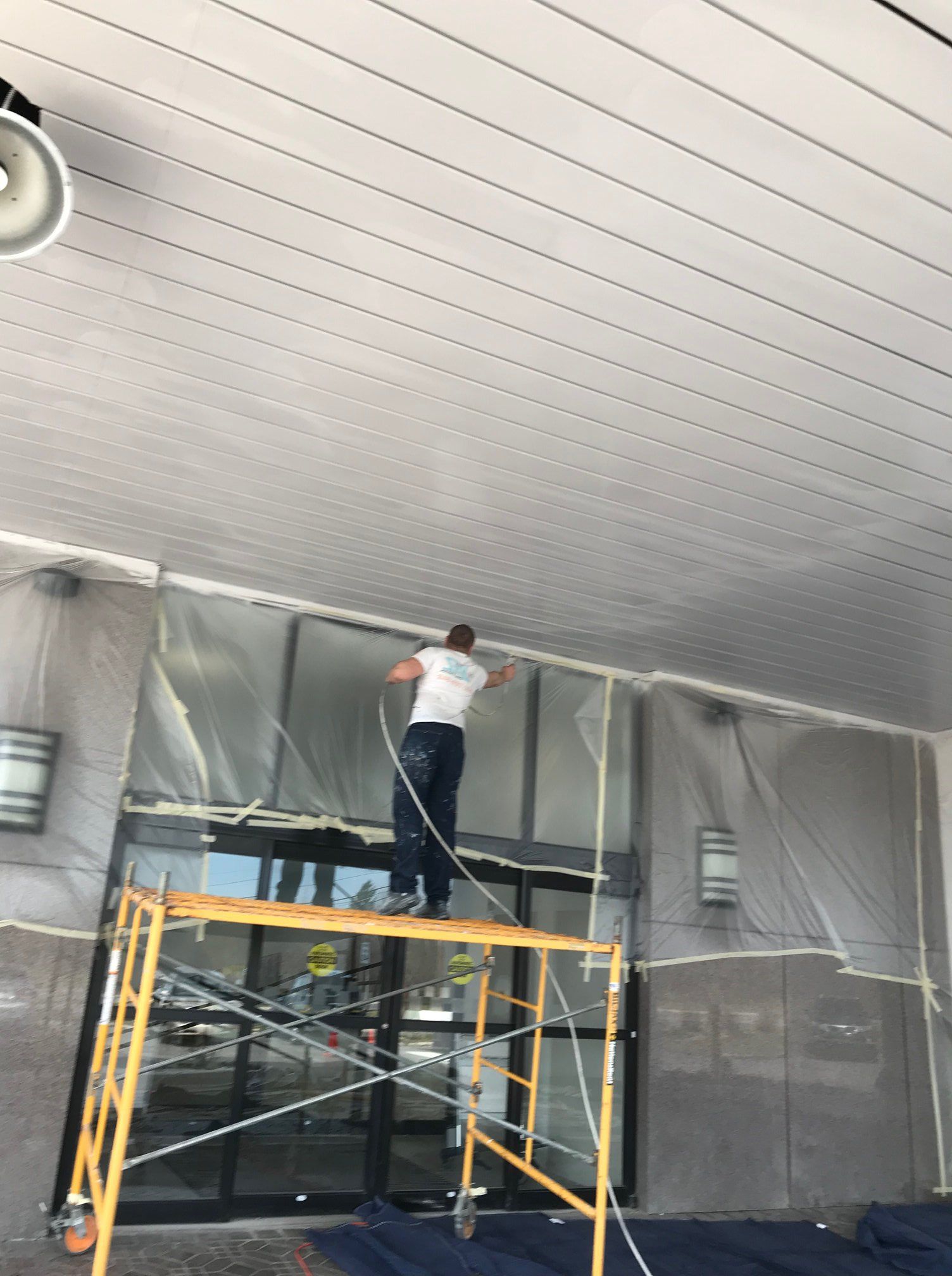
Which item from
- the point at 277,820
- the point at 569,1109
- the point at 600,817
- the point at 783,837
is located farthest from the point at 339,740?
the point at 783,837

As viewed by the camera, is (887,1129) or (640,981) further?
(887,1129)

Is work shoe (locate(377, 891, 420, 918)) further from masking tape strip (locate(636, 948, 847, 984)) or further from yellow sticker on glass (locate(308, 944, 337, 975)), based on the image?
masking tape strip (locate(636, 948, 847, 984))

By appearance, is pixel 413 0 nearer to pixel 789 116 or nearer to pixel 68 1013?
pixel 789 116

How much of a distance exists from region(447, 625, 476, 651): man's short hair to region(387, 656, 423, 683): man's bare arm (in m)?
0.21

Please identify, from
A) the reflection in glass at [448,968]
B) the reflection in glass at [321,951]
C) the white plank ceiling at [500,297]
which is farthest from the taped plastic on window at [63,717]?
the reflection in glass at [448,968]

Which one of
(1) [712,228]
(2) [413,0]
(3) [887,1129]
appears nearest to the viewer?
(2) [413,0]

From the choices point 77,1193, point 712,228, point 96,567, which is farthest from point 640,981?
point 712,228

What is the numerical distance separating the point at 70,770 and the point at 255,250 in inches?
103

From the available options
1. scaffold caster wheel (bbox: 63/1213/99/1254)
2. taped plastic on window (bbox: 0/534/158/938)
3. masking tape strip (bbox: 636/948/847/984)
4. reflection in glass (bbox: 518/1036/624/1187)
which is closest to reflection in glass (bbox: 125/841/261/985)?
taped plastic on window (bbox: 0/534/158/938)

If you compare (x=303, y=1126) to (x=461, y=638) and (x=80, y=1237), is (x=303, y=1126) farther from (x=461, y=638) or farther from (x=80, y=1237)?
(x=461, y=638)

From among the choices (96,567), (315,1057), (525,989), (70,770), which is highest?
(96,567)

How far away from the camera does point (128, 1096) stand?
108 inches

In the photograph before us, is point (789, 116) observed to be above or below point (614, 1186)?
above

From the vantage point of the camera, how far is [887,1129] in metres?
5.63
